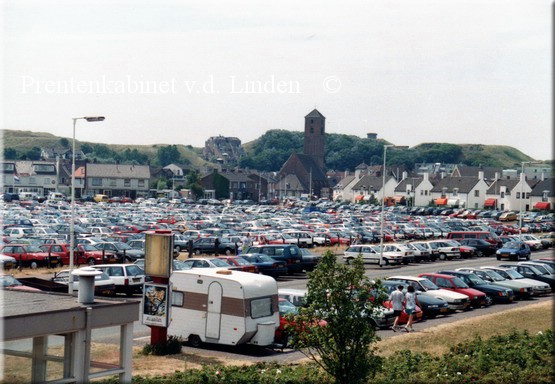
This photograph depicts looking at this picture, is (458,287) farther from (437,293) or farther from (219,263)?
(219,263)

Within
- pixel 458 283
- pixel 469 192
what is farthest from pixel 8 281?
pixel 469 192

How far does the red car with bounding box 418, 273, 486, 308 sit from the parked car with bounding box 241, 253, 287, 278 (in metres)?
8.60

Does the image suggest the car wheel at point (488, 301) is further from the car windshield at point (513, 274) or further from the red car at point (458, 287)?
the car windshield at point (513, 274)

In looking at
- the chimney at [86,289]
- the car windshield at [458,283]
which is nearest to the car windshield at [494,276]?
the car windshield at [458,283]

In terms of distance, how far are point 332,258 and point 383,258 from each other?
109 feet

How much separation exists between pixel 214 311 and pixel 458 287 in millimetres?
13799

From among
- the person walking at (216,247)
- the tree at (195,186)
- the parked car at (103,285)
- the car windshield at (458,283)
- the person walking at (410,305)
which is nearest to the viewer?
the person walking at (410,305)

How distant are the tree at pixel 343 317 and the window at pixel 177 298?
8.18 metres

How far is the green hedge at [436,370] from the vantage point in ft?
62.0

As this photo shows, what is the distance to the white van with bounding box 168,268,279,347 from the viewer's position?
23.6 meters

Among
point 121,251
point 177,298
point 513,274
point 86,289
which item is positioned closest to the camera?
point 86,289

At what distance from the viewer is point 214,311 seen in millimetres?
24094

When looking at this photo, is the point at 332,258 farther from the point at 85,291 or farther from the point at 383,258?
the point at 383,258

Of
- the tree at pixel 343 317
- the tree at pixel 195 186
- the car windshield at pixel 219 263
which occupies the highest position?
the tree at pixel 195 186
